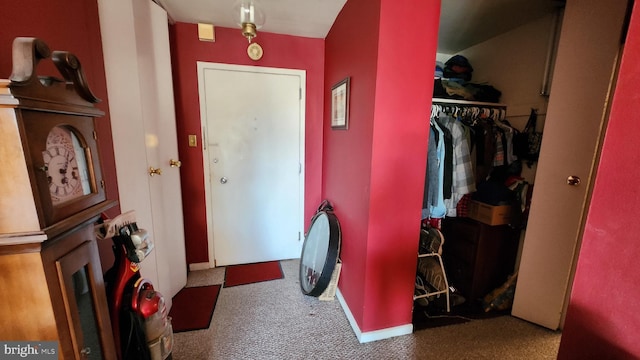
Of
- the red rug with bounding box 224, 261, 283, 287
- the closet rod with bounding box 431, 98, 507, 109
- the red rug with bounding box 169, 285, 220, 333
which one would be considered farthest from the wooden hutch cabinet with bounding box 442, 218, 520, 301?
the red rug with bounding box 169, 285, 220, 333

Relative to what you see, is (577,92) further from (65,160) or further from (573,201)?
(65,160)

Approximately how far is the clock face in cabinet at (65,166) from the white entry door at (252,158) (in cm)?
161

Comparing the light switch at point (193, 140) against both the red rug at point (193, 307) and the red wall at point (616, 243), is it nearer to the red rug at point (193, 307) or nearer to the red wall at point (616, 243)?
the red rug at point (193, 307)

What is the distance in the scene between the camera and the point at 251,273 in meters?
2.40

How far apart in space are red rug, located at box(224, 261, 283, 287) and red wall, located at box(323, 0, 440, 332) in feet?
2.91

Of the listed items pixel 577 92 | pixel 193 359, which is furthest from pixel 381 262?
pixel 577 92

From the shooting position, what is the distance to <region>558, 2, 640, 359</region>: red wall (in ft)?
1.57

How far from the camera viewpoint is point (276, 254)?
2.63 meters

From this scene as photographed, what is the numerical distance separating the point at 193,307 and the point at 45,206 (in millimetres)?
1708

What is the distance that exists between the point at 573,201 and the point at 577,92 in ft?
2.24

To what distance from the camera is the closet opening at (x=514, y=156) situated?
1.51 m

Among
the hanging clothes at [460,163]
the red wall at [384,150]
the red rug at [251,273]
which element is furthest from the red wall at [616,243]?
the red rug at [251,273]

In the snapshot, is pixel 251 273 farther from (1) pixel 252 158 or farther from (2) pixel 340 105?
(2) pixel 340 105

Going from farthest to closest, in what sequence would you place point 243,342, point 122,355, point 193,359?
1. point 243,342
2. point 193,359
3. point 122,355
